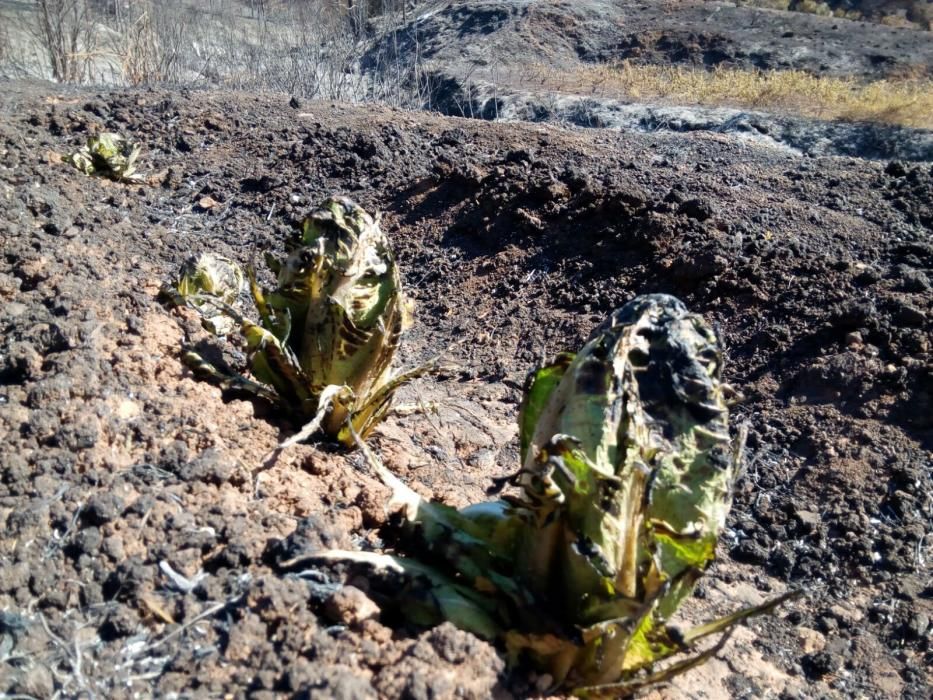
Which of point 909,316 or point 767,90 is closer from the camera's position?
point 909,316

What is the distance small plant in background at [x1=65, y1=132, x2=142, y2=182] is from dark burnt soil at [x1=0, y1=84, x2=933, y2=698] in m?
0.13

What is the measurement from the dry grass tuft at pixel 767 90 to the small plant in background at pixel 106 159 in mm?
11537

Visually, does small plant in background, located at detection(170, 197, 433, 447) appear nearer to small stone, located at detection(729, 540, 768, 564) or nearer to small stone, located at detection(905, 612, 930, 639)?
small stone, located at detection(729, 540, 768, 564)

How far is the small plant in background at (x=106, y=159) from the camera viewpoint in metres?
5.55

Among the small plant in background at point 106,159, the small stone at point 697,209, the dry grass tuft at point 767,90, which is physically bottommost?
the small stone at point 697,209

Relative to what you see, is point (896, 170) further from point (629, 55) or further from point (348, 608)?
point (629, 55)

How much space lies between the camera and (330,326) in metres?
2.81

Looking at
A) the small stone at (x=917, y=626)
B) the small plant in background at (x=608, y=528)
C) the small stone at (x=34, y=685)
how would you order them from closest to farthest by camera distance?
1. the small stone at (x=34, y=685)
2. the small plant in background at (x=608, y=528)
3. the small stone at (x=917, y=626)

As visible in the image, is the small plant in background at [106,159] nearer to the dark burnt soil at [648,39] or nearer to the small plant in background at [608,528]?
the small plant in background at [608,528]

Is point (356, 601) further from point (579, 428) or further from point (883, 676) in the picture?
point (883, 676)

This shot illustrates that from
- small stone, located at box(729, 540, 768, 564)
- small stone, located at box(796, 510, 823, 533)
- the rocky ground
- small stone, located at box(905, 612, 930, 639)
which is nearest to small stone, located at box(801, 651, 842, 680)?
small stone, located at box(905, 612, 930, 639)

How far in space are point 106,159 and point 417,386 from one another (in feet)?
9.72

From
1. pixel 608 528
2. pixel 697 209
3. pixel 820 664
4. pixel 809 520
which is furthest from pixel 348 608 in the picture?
pixel 697 209

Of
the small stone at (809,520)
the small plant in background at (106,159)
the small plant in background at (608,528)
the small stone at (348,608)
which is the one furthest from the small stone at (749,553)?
the small plant in background at (106,159)
